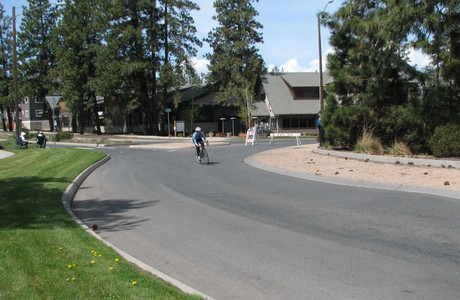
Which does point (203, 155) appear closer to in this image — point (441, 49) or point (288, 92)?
point (441, 49)

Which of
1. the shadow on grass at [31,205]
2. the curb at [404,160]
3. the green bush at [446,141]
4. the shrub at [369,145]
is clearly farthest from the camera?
the shrub at [369,145]

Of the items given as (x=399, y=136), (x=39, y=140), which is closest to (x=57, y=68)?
(x=39, y=140)

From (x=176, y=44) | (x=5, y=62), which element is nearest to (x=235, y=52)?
(x=176, y=44)

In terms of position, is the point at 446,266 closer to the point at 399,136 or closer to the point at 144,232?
the point at 144,232

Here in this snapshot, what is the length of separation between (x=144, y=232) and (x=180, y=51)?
48.2 meters

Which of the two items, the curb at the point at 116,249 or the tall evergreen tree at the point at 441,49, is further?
the tall evergreen tree at the point at 441,49

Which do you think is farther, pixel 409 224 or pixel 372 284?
pixel 409 224

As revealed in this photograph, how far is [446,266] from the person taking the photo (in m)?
5.54

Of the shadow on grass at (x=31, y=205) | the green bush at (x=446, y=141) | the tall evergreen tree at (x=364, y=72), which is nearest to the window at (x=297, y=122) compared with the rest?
the tall evergreen tree at (x=364, y=72)

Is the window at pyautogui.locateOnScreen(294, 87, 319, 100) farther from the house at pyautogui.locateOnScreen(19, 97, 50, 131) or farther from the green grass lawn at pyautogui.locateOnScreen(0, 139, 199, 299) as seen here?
the house at pyautogui.locateOnScreen(19, 97, 50, 131)

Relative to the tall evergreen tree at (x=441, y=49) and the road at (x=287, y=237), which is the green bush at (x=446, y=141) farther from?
the road at (x=287, y=237)

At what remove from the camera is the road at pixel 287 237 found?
5113mm

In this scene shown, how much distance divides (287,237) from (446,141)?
9.93 meters

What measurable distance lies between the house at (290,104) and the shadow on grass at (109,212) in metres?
42.1
